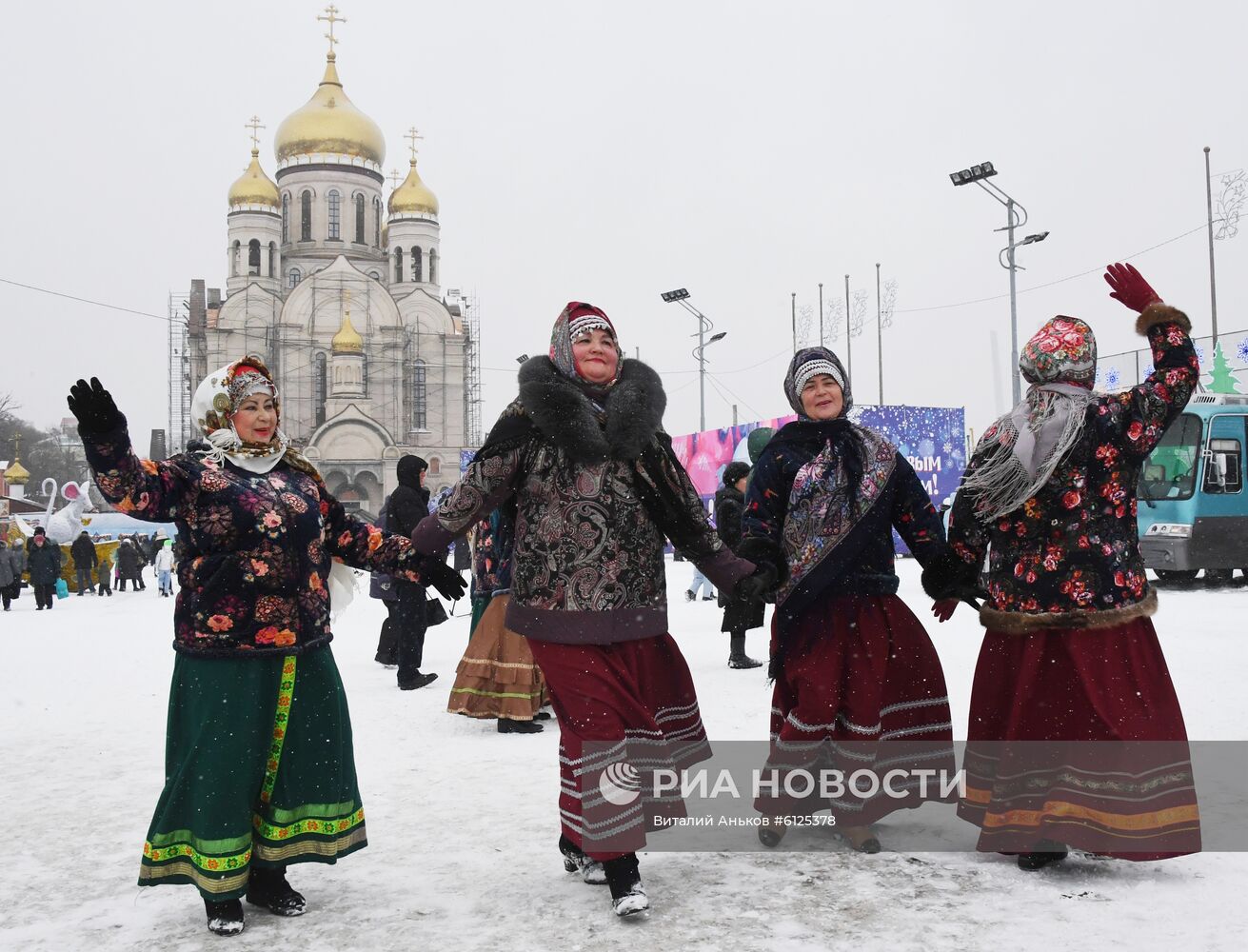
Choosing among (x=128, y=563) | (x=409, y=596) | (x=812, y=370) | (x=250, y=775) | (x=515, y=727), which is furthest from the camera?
(x=128, y=563)

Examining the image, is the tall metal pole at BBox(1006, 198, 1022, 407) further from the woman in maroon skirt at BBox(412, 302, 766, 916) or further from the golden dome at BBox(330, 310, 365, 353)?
the golden dome at BBox(330, 310, 365, 353)

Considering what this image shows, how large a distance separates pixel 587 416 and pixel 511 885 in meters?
1.48

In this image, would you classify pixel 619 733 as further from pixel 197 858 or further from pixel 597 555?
pixel 197 858

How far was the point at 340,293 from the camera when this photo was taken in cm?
5919

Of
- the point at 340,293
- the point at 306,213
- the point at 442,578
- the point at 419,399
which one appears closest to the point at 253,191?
the point at 306,213

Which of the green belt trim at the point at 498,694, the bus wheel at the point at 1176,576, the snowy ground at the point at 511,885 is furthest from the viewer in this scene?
the bus wheel at the point at 1176,576

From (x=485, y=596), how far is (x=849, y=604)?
133 inches

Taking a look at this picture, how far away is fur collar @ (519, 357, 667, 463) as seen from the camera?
3.51 m

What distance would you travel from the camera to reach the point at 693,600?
15.4 metres

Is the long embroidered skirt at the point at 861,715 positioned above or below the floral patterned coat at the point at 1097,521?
below

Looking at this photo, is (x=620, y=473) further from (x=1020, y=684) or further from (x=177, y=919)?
(x=177, y=919)

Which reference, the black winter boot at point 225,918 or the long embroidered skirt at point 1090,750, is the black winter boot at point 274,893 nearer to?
the black winter boot at point 225,918

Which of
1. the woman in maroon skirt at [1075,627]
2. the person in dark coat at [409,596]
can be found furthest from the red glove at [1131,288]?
the person in dark coat at [409,596]

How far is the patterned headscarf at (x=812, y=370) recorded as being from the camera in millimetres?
4113
